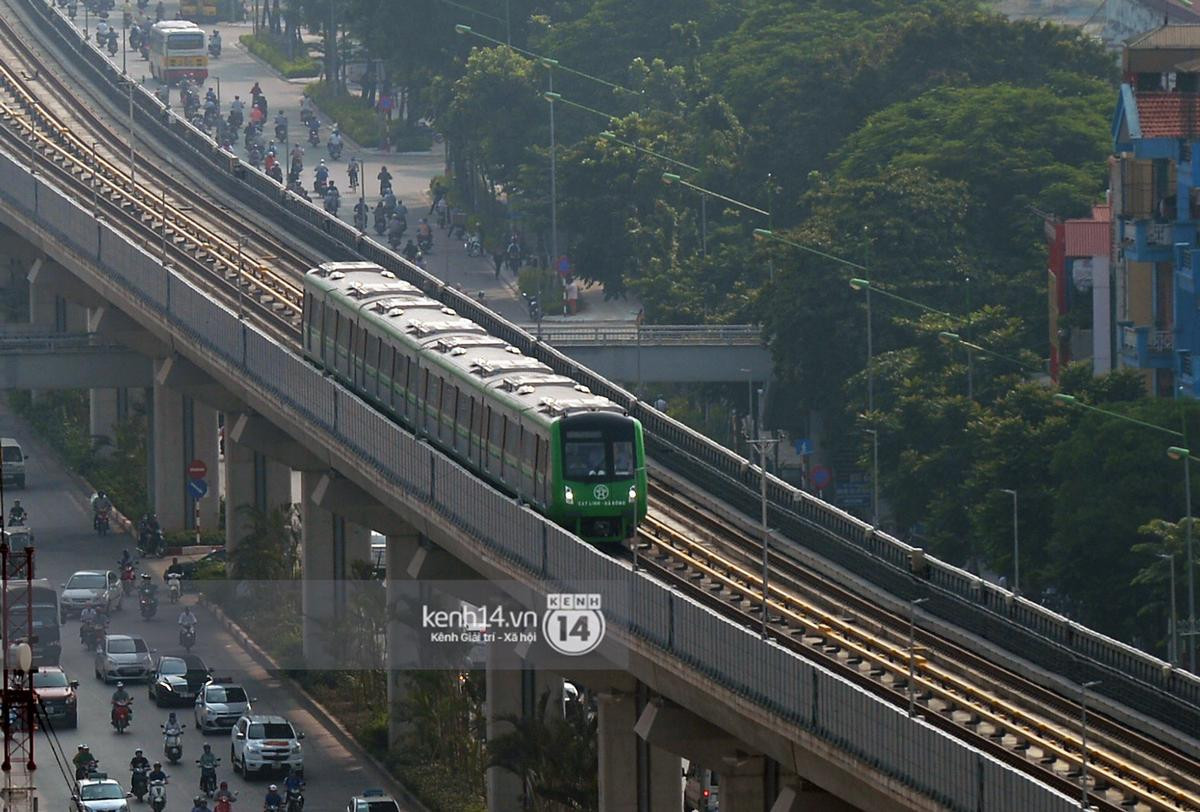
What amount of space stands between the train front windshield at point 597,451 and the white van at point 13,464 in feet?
201

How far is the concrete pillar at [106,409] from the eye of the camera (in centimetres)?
16038

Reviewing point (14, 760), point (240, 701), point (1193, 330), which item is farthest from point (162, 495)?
point (14, 760)

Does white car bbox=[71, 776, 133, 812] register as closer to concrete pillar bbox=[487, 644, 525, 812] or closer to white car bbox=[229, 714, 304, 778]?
white car bbox=[229, 714, 304, 778]

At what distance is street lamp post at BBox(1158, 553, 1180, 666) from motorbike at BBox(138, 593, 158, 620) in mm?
38924

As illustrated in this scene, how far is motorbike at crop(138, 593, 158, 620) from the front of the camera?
12569 cm

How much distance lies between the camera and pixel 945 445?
4892 inches

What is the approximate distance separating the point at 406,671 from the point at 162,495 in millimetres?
37050

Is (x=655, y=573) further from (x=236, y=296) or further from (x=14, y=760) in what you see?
(x=236, y=296)

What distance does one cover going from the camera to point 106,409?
161125 mm

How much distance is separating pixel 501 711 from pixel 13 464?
54430 mm

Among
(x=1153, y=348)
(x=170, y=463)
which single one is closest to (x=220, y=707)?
(x=170, y=463)

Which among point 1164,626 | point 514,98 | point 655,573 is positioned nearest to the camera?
point 655,573

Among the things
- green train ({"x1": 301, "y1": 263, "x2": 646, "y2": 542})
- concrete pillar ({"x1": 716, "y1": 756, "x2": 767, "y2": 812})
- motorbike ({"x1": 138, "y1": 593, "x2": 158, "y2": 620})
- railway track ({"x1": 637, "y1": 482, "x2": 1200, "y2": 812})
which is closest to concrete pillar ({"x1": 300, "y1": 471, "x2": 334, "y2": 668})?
motorbike ({"x1": 138, "y1": 593, "x2": 158, "y2": 620})

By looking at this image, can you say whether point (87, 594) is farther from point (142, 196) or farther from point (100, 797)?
point (100, 797)
